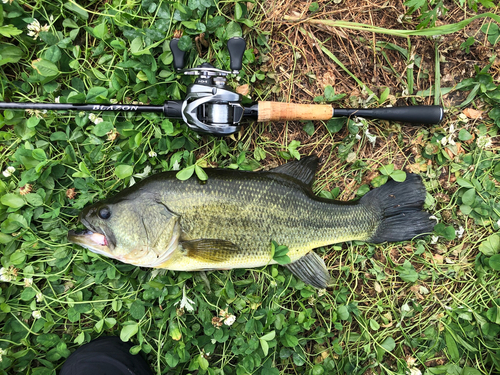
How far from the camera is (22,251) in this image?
2.46 m

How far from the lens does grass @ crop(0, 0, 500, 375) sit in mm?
2414

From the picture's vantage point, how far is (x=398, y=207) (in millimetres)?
2568

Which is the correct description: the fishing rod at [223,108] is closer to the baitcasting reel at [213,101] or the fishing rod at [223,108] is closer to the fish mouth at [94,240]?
the baitcasting reel at [213,101]

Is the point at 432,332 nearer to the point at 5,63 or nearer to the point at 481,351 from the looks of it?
the point at 481,351

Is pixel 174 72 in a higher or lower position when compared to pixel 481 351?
higher

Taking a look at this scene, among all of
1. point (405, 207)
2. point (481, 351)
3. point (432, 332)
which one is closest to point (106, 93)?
point (405, 207)

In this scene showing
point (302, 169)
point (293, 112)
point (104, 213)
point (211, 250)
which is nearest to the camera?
point (104, 213)

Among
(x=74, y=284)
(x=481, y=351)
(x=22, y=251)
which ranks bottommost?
(x=481, y=351)

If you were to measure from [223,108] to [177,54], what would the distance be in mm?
581

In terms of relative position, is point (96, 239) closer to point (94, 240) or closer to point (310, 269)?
point (94, 240)

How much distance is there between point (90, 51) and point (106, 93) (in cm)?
49

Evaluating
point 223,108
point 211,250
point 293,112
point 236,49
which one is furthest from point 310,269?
point 236,49

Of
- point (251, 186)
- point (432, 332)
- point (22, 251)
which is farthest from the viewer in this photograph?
point (432, 332)

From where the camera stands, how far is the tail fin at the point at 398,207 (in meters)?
2.56
